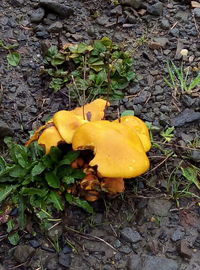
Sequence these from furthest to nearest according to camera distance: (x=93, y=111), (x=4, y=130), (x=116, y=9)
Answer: (x=116, y=9) < (x=4, y=130) < (x=93, y=111)

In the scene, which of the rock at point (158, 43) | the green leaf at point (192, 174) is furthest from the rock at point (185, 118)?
the rock at point (158, 43)

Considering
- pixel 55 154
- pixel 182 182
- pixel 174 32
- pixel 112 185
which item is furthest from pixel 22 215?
pixel 174 32

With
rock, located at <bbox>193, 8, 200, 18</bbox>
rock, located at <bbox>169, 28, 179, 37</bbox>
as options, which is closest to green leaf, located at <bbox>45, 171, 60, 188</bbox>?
rock, located at <bbox>169, 28, 179, 37</bbox>

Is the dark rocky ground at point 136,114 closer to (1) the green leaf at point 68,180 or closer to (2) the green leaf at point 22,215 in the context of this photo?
(2) the green leaf at point 22,215

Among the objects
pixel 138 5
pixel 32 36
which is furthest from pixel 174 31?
pixel 32 36

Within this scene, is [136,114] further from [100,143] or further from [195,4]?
[195,4]

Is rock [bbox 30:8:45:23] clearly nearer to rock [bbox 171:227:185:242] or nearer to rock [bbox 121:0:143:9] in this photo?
rock [bbox 121:0:143:9]

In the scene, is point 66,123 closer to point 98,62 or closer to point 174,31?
point 98,62
